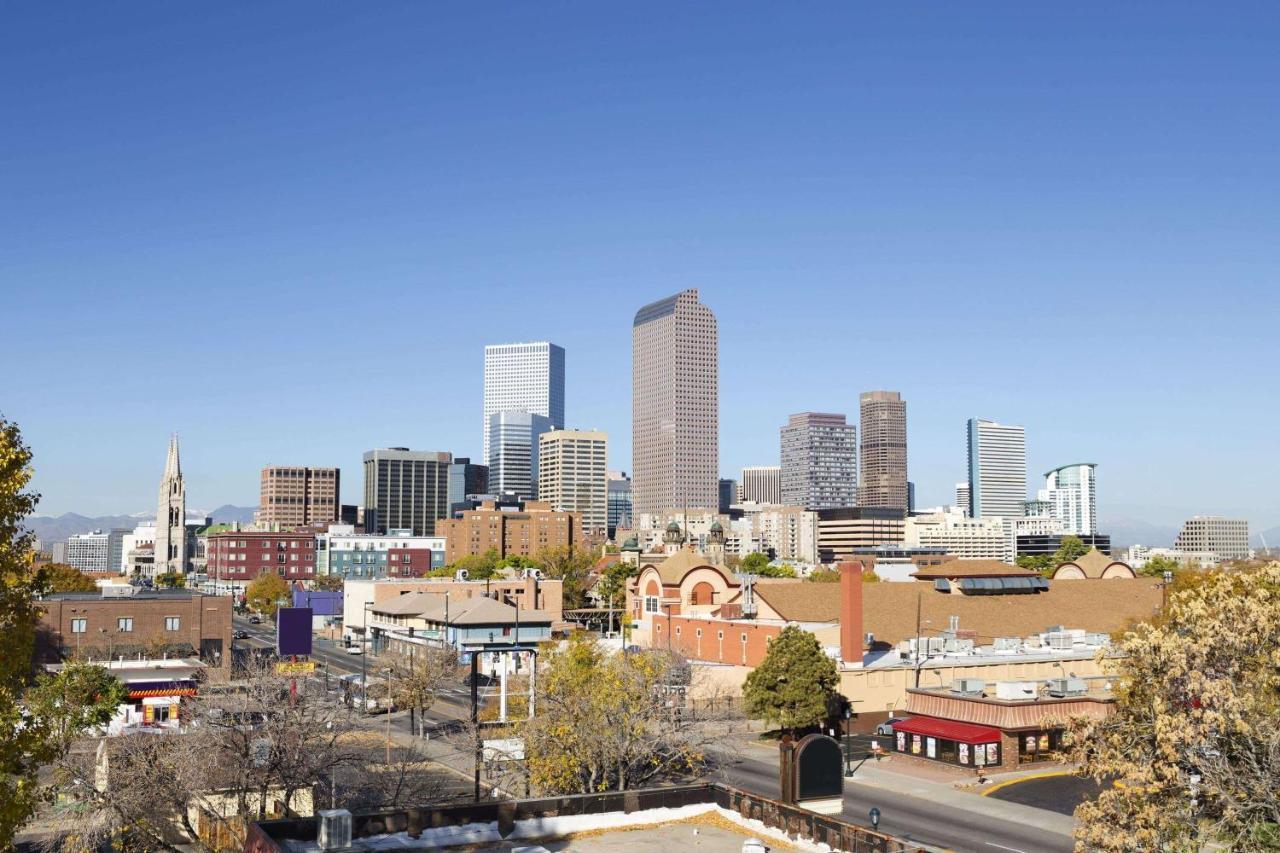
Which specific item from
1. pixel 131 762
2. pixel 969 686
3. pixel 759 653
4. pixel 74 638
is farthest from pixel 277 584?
pixel 131 762

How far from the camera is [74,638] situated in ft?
333

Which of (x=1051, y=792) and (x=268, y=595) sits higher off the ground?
(x=1051, y=792)

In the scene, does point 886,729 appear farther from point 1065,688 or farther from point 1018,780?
point 1018,780

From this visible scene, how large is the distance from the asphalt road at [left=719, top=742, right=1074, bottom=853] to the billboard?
32.3 metres

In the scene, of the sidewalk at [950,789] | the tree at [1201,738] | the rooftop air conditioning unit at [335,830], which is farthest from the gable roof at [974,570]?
the rooftop air conditioning unit at [335,830]

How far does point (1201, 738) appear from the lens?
28.6 metres

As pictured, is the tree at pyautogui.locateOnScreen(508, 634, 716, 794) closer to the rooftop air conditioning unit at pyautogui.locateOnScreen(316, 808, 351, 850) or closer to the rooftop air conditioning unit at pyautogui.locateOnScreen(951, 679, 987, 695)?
the rooftop air conditioning unit at pyautogui.locateOnScreen(316, 808, 351, 850)

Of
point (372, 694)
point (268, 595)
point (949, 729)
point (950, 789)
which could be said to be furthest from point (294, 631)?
point (268, 595)

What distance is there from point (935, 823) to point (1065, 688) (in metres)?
21.6

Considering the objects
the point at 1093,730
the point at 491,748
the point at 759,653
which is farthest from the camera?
the point at 759,653

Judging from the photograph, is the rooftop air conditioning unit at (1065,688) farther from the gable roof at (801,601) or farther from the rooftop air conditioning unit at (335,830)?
the rooftop air conditioning unit at (335,830)

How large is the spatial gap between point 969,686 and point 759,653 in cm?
2204

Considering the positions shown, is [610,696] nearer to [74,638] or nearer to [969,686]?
[969,686]

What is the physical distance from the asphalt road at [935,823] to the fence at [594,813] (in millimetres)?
17982
